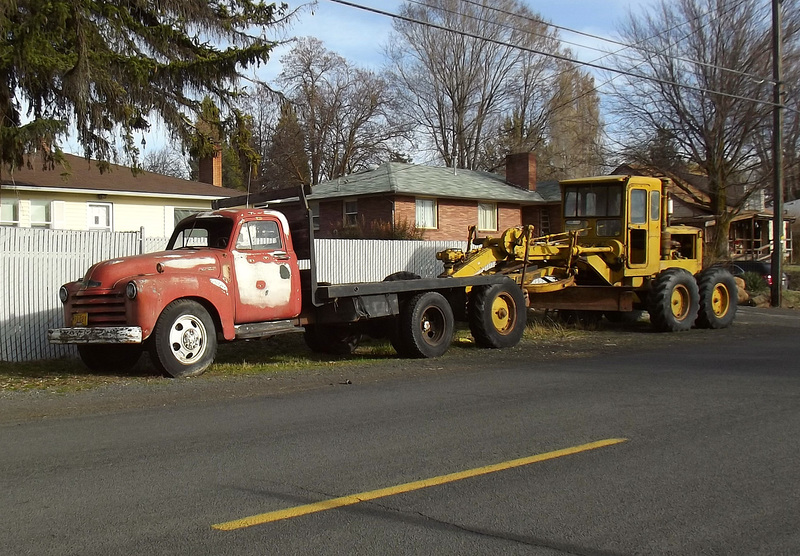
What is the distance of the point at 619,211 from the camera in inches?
677

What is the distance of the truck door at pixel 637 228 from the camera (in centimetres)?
1719

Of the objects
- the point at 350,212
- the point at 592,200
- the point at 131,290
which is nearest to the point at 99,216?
the point at 350,212

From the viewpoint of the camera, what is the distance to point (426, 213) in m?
33.7

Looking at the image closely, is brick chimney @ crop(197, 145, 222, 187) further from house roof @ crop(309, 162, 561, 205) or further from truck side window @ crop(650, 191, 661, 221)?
truck side window @ crop(650, 191, 661, 221)

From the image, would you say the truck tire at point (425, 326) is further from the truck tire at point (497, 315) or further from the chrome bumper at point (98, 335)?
the chrome bumper at point (98, 335)

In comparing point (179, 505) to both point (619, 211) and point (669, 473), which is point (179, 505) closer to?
point (669, 473)

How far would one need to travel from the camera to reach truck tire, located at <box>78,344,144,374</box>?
12.1 metres

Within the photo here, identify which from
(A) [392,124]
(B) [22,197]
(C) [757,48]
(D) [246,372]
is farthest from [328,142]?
(D) [246,372]

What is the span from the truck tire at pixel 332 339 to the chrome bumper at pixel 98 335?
4.00m

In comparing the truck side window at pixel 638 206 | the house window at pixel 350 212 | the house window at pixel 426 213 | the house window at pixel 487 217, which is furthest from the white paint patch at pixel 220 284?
the house window at pixel 487 217

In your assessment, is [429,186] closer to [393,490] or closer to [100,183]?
[100,183]

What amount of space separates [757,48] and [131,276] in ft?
97.4

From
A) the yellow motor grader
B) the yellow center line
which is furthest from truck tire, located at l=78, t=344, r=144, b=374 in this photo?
the yellow center line

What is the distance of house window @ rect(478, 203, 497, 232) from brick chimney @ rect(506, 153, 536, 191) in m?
3.08
